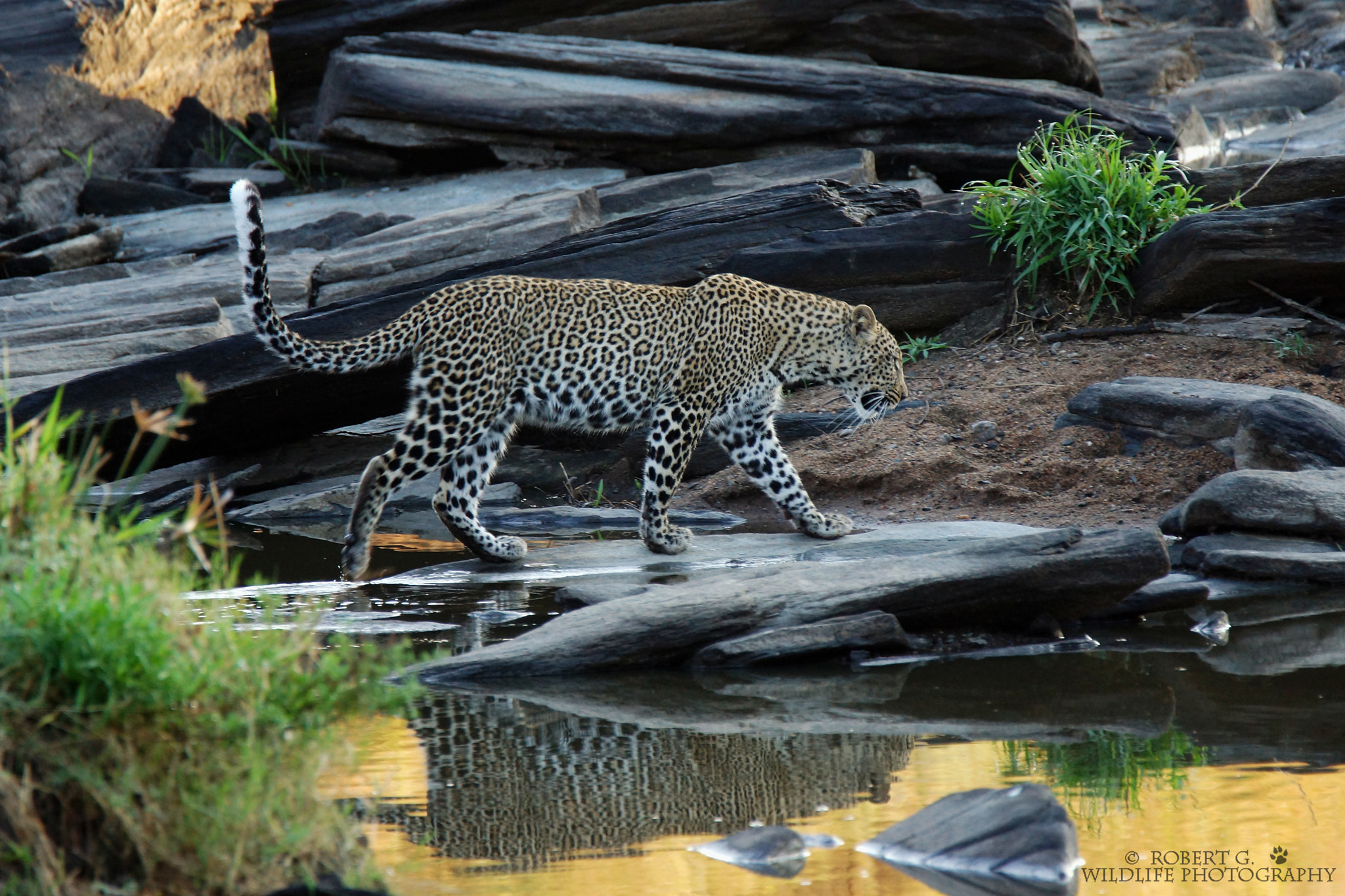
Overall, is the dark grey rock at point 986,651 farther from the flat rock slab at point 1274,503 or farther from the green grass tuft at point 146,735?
the green grass tuft at point 146,735

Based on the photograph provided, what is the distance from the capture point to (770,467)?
8.37 metres

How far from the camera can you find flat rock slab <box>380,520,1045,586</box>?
7199 mm

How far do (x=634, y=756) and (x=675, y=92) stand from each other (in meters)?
10.2

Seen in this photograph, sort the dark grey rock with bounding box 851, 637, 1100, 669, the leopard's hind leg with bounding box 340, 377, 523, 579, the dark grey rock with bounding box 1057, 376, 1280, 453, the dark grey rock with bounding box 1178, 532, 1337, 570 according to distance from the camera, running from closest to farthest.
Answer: the dark grey rock with bounding box 851, 637, 1100, 669 < the dark grey rock with bounding box 1178, 532, 1337, 570 < the leopard's hind leg with bounding box 340, 377, 523, 579 < the dark grey rock with bounding box 1057, 376, 1280, 453

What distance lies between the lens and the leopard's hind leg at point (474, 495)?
7.79 meters

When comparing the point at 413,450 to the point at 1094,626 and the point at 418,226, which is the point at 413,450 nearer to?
the point at 1094,626

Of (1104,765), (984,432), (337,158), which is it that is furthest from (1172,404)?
(337,158)

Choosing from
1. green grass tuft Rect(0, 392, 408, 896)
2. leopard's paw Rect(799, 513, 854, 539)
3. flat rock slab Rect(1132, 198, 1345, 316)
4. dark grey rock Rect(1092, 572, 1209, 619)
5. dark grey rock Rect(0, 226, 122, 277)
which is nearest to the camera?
green grass tuft Rect(0, 392, 408, 896)

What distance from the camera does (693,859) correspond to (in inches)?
136

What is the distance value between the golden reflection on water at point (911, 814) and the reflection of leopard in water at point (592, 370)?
3594mm

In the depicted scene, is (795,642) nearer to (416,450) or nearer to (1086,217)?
(416,450)

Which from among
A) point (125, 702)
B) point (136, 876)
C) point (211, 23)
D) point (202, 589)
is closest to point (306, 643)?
point (125, 702)

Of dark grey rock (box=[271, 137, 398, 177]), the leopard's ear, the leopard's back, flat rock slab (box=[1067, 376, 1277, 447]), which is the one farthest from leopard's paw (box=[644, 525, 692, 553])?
dark grey rock (box=[271, 137, 398, 177])

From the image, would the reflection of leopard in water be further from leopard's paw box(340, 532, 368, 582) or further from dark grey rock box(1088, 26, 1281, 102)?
dark grey rock box(1088, 26, 1281, 102)
